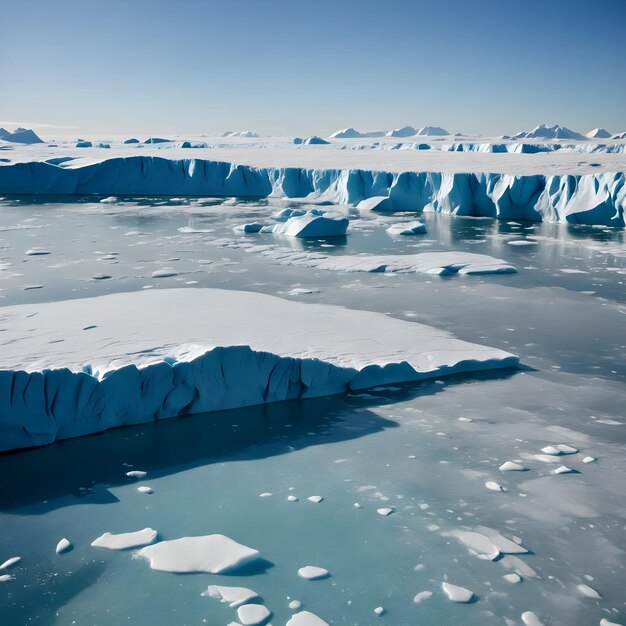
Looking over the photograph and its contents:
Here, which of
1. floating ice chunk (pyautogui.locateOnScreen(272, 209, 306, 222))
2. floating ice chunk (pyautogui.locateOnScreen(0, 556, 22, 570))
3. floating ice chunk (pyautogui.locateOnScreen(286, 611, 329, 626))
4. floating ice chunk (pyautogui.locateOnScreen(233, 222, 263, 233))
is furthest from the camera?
floating ice chunk (pyautogui.locateOnScreen(272, 209, 306, 222))

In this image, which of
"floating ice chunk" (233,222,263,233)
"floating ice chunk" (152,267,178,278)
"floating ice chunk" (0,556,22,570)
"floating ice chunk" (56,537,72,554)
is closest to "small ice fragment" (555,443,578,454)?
"floating ice chunk" (56,537,72,554)

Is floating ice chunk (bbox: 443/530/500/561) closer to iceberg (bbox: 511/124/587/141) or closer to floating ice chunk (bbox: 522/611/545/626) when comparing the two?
floating ice chunk (bbox: 522/611/545/626)

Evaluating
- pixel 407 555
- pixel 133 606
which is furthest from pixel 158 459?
pixel 407 555

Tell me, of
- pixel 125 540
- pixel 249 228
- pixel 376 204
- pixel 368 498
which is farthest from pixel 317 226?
pixel 125 540

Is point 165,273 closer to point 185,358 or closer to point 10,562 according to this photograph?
point 185,358

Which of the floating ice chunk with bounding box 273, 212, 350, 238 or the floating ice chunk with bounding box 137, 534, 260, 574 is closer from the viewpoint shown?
the floating ice chunk with bounding box 137, 534, 260, 574
